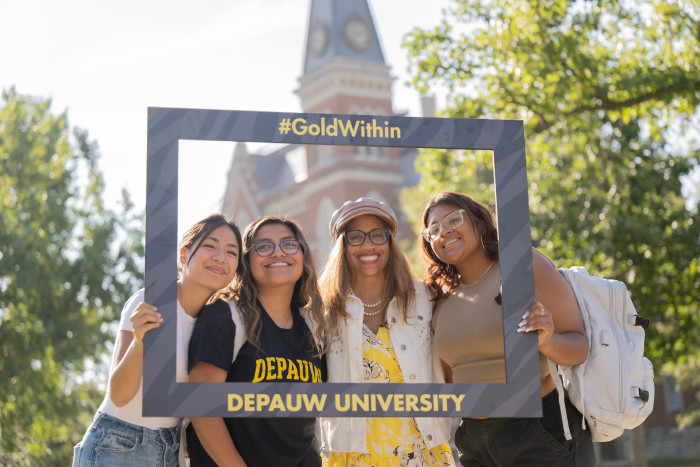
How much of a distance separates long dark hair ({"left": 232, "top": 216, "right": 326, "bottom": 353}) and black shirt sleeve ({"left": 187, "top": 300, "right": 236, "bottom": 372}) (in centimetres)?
9

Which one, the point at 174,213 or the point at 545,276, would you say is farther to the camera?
the point at 545,276

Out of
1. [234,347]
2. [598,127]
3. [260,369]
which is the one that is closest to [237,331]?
[234,347]

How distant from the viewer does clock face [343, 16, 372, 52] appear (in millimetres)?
36094

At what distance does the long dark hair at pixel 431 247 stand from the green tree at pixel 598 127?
237 inches

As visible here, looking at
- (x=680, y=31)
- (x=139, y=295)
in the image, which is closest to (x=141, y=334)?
(x=139, y=295)

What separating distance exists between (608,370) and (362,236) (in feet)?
4.17

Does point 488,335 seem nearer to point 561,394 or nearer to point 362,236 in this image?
point 561,394

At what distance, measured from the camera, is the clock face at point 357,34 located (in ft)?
118

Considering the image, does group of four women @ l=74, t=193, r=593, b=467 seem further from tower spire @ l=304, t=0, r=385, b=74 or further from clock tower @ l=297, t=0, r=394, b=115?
tower spire @ l=304, t=0, r=385, b=74

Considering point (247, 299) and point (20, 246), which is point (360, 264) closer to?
point (247, 299)

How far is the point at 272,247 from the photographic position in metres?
3.61

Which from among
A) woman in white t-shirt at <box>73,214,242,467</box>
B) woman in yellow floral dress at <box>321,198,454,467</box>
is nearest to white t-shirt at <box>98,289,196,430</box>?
woman in white t-shirt at <box>73,214,242,467</box>

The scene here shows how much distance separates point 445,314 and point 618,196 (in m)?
8.91

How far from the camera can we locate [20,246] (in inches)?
701
